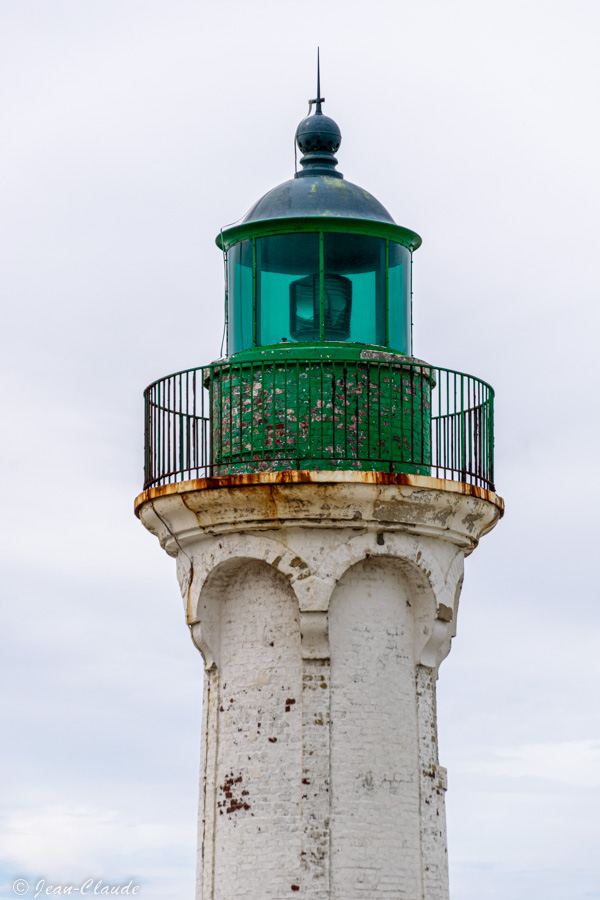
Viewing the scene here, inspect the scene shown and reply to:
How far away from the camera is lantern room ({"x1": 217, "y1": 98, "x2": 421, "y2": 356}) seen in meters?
20.1

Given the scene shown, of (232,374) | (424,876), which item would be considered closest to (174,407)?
(232,374)

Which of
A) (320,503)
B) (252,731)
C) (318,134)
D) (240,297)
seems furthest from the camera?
(318,134)

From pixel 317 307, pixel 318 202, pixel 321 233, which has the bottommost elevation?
pixel 317 307

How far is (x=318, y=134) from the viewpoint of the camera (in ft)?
69.2

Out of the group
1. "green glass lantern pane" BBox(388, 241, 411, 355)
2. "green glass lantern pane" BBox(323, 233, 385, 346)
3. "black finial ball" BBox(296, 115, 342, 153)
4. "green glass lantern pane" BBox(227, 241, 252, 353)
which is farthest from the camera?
"black finial ball" BBox(296, 115, 342, 153)

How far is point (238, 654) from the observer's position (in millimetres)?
19797

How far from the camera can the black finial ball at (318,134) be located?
69.2ft

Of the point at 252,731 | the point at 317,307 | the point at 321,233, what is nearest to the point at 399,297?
the point at 317,307

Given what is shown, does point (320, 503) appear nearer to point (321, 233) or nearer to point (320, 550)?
point (320, 550)

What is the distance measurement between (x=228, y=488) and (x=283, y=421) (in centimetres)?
81

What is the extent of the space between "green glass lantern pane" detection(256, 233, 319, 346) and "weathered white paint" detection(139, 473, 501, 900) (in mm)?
1795

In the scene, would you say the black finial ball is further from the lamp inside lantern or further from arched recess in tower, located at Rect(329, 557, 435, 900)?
arched recess in tower, located at Rect(329, 557, 435, 900)

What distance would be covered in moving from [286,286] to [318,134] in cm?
178

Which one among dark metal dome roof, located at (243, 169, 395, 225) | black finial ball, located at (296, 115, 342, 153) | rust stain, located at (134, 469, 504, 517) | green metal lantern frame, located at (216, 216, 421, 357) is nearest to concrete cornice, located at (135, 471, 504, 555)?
rust stain, located at (134, 469, 504, 517)
